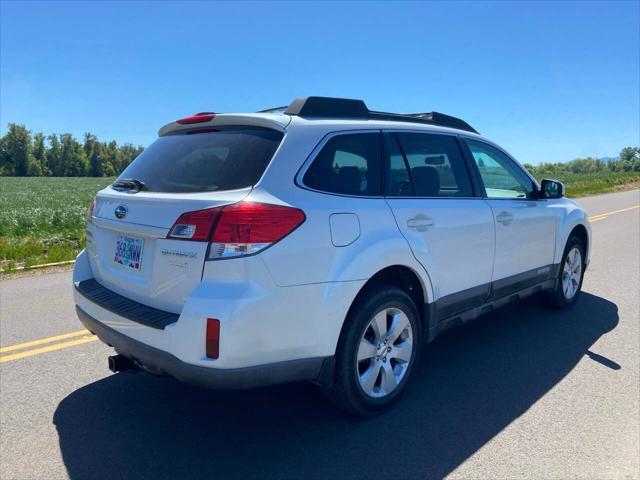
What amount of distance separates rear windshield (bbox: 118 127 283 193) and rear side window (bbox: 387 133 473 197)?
926mm

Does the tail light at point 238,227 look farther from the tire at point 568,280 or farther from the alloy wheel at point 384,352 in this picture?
the tire at point 568,280

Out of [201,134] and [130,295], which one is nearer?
[130,295]

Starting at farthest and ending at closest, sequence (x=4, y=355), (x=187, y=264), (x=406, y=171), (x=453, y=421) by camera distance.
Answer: (x=4, y=355)
(x=406, y=171)
(x=453, y=421)
(x=187, y=264)

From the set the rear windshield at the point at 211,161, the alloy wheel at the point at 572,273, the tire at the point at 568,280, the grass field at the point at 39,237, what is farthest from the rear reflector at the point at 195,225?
the grass field at the point at 39,237

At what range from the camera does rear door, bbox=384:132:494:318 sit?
11.3 feet

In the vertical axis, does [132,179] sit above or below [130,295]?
above

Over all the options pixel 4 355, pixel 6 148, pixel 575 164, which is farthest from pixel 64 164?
pixel 4 355

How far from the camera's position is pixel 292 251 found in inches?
105

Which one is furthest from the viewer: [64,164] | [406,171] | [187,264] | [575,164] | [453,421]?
[64,164]

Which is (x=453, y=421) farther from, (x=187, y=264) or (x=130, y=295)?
(x=130, y=295)

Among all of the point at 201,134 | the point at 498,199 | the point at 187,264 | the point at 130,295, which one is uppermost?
the point at 201,134

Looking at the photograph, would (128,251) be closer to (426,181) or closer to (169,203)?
(169,203)

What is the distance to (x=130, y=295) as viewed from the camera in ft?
9.98

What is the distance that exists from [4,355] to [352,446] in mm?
3089
